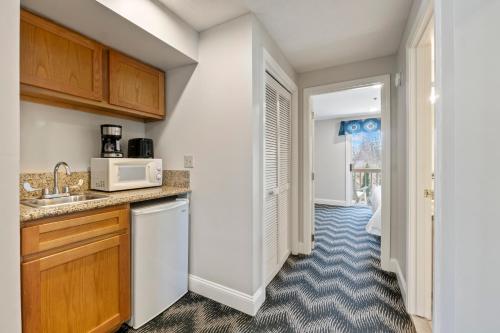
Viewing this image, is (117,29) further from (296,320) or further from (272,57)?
(296,320)

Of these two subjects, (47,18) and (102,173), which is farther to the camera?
(102,173)

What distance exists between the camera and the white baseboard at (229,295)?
168cm

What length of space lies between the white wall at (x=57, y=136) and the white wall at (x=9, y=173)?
0.80 m

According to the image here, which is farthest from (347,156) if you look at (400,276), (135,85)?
(135,85)

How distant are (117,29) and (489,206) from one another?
2116 mm

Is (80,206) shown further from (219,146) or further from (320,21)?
(320,21)

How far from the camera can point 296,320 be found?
1.62 meters

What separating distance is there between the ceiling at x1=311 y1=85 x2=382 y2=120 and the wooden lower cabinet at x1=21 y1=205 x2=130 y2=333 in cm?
304

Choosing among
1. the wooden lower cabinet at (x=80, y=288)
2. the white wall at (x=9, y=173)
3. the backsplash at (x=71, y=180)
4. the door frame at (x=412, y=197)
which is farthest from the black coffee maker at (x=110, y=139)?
the door frame at (x=412, y=197)

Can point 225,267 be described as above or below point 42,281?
below

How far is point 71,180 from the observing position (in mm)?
1770

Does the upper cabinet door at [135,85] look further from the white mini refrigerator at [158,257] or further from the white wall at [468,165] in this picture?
the white wall at [468,165]

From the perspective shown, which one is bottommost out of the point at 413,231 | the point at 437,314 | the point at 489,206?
the point at 437,314

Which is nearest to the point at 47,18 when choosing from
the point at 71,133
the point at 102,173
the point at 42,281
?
the point at 71,133
